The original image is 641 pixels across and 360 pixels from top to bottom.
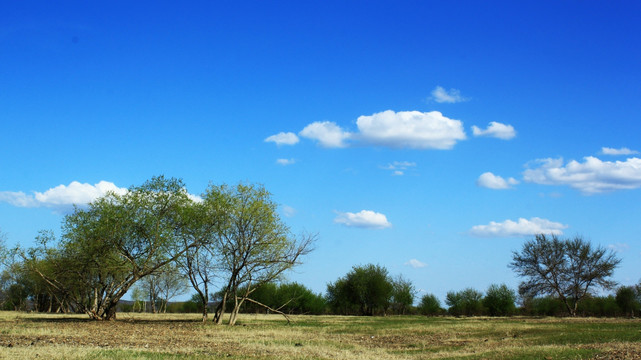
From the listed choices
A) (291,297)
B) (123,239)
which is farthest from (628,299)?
(123,239)

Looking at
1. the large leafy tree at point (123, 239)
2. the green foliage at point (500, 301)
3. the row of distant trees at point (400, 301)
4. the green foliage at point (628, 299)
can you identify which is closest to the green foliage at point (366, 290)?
the row of distant trees at point (400, 301)

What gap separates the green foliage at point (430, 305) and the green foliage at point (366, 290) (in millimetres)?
9376

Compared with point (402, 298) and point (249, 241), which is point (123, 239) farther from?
point (402, 298)

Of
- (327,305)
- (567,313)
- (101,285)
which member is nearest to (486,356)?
(101,285)

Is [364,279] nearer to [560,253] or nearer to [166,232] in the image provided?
[560,253]

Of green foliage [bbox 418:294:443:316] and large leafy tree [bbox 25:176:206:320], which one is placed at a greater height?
large leafy tree [bbox 25:176:206:320]

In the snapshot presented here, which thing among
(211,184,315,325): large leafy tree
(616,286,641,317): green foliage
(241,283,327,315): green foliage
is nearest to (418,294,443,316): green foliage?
(241,283,327,315): green foliage

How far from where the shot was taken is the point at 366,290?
298ft

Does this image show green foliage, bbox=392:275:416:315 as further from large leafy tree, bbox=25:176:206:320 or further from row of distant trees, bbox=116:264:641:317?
large leafy tree, bbox=25:176:206:320

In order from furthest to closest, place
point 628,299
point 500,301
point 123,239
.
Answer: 1. point 500,301
2. point 628,299
3. point 123,239

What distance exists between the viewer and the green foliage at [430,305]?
3888 inches

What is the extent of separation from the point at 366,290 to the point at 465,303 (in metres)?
19.3

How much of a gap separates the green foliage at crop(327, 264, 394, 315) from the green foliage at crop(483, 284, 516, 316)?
57.5 feet

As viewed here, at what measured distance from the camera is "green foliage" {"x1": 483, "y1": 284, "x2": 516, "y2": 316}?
88.9 metres
